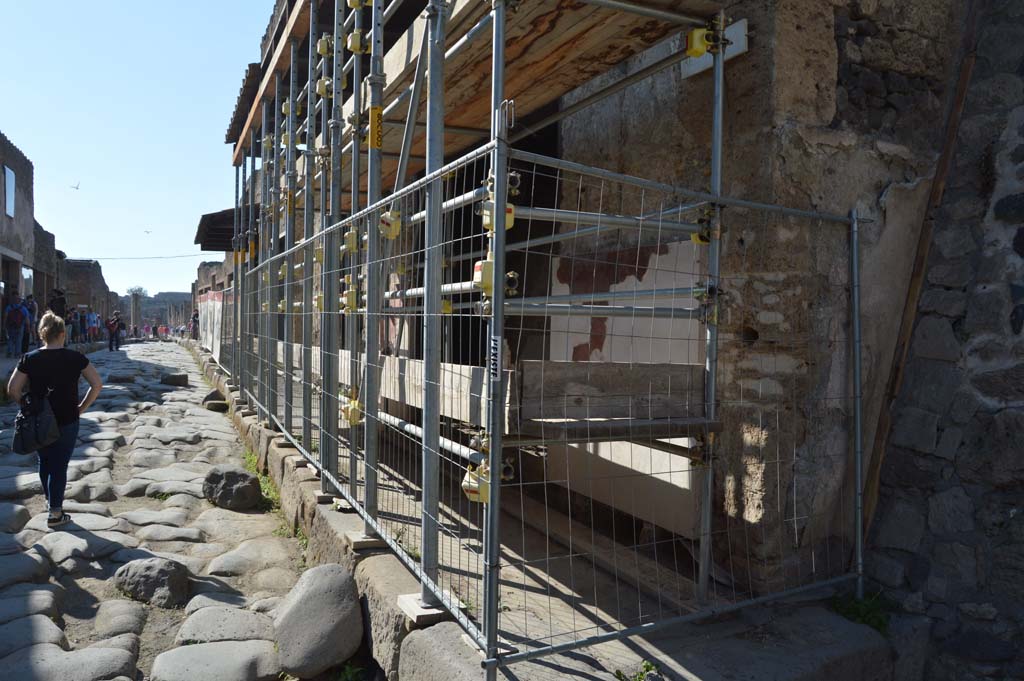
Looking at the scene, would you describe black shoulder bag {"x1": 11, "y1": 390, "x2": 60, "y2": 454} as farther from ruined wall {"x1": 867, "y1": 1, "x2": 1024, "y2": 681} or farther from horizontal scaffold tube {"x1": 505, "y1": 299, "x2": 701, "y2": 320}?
ruined wall {"x1": 867, "y1": 1, "x2": 1024, "y2": 681}

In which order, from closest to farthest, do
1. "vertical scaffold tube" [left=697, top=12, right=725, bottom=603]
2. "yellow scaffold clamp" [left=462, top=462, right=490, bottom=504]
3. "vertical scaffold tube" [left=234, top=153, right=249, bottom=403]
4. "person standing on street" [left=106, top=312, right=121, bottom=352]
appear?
"yellow scaffold clamp" [left=462, top=462, right=490, bottom=504] → "vertical scaffold tube" [left=697, top=12, right=725, bottom=603] → "vertical scaffold tube" [left=234, top=153, right=249, bottom=403] → "person standing on street" [left=106, top=312, right=121, bottom=352]

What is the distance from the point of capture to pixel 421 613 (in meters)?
2.86

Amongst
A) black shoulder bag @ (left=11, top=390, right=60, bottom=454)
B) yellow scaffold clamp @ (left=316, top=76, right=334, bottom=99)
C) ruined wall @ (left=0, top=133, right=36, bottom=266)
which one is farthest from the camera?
ruined wall @ (left=0, top=133, right=36, bottom=266)

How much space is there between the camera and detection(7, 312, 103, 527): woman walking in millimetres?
5113

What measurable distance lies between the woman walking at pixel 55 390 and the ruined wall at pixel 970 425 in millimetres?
4990

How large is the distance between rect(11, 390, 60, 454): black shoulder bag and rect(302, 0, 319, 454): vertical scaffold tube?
64.0 inches

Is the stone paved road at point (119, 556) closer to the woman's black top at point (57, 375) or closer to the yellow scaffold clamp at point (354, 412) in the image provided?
the woman's black top at point (57, 375)

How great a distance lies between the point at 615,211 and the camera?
4.22 m

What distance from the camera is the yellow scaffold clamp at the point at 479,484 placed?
248 centimetres

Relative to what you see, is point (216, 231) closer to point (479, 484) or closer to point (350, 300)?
point (350, 300)

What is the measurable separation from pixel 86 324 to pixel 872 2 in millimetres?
28877

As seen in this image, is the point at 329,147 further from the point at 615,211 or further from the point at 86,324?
the point at 86,324

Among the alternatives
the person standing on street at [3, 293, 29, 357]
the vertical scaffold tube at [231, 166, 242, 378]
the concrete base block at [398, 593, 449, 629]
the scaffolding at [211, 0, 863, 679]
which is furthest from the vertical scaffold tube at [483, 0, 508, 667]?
the person standing on street at [3, 293, 29, 357]

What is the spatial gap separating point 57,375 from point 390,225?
3.22 metres
